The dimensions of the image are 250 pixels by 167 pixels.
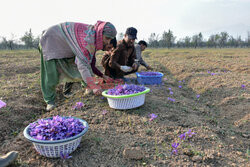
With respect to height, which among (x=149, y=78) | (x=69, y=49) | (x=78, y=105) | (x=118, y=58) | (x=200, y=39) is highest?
(x=200, y=39)

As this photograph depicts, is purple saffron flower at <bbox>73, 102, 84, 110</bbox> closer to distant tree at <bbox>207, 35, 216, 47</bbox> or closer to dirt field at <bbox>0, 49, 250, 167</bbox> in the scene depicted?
dirt field at <bbox>0, 49, 250, 167</bbox>

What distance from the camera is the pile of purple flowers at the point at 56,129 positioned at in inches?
80.8

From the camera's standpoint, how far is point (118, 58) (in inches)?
201

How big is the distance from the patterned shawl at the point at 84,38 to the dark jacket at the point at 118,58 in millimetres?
1633

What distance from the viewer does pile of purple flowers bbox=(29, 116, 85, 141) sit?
2.05m

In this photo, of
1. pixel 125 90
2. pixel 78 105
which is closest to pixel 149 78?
pixel 125 90

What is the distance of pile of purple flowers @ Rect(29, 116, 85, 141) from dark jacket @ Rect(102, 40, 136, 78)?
2824 mm

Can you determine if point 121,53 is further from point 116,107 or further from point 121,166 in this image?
point 121,166

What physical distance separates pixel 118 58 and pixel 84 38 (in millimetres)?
2009

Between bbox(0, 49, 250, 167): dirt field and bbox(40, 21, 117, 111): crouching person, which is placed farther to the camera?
bbox(40, 21, 117, 111): crouching person

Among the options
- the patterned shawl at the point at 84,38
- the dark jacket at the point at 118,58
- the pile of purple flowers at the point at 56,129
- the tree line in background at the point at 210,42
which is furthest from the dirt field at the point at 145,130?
the tree line in background at the point at 210,42

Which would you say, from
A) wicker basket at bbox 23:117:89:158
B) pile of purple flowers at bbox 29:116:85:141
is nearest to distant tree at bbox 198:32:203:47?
pile of purple flowers at bbox 29:116:85:141

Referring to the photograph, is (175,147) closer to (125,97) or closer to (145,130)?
(145,130)

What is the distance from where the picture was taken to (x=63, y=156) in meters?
2.06
